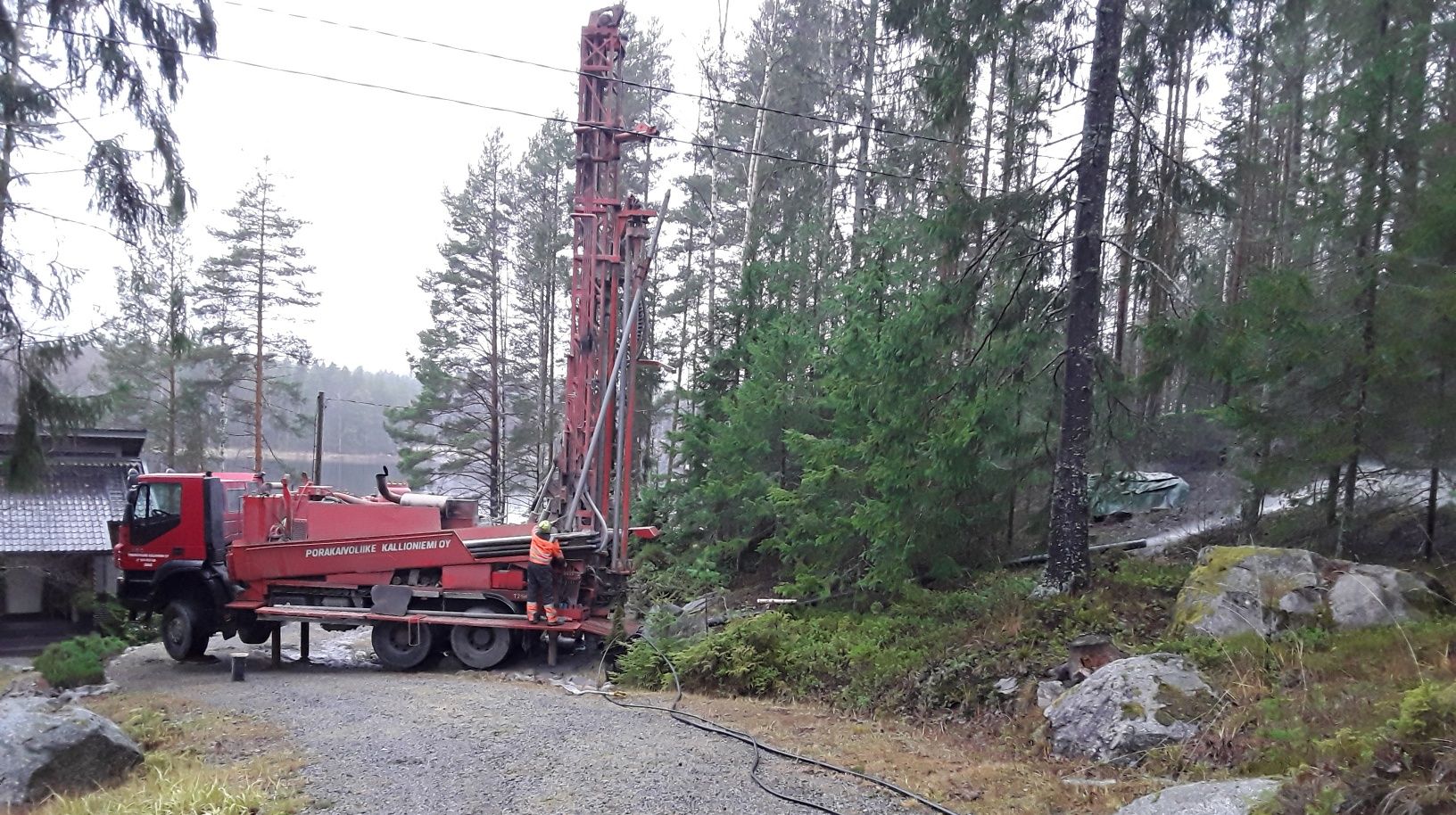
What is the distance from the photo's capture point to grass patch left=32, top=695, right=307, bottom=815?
20.1 ft

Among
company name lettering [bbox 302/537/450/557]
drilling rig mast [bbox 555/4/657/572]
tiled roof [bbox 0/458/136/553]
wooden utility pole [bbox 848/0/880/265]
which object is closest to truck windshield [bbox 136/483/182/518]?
company name lettering [bbox 302/537/450/557]

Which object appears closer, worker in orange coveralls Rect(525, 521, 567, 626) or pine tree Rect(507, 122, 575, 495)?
worker in orange coveralls Rect(525, 521, 567, 626)

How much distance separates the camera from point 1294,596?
809 centimetres

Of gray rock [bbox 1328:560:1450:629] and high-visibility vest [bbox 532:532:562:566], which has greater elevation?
gray rock [bbox 1328:560:1450:629]

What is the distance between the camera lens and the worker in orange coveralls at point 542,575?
12031 millimetres

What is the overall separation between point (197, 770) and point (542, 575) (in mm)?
5349

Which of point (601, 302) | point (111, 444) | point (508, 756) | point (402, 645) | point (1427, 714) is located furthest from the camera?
point (111, 444)

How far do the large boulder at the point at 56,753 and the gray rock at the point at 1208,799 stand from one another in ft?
24.2

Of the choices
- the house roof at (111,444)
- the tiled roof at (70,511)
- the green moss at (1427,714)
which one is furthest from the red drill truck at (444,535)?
the green moss at (1427,714)

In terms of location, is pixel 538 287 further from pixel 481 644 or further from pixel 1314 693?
pixel 1314 693

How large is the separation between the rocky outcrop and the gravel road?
12.7 feet

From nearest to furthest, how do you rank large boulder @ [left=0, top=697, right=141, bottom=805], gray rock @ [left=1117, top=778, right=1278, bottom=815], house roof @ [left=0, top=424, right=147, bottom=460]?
gray rock @ [left=1117, top=778, right=1278, bottom=815], large boulder @ [left=0, top=697, right=141, bottom=805], house roof @ [left=0, top=424, right=147, bottom=460]

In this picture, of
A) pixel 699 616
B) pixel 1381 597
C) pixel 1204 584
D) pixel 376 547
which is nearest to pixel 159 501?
pixel 376 547

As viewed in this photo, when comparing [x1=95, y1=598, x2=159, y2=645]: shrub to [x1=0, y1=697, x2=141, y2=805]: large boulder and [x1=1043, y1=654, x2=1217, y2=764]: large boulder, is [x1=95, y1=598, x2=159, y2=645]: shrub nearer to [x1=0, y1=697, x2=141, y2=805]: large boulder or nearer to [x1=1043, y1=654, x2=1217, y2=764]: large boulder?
[x1=0, y1=697, x2=141, y2=805]: large boulder
